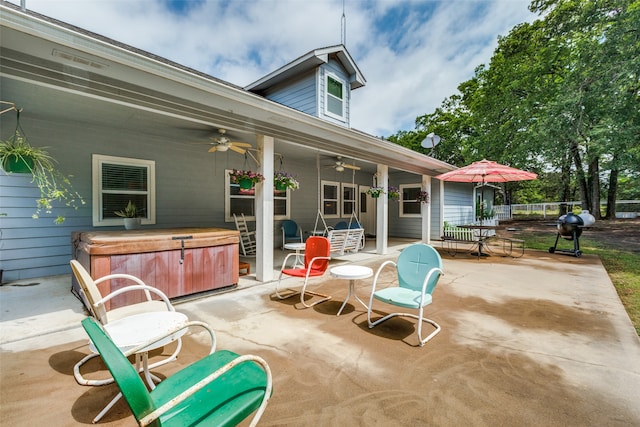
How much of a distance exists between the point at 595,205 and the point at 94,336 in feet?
74.0

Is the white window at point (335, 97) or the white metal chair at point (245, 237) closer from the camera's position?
the white metal chair at point (245, 237)

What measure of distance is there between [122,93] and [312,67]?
673cm

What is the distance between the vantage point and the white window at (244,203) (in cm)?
692

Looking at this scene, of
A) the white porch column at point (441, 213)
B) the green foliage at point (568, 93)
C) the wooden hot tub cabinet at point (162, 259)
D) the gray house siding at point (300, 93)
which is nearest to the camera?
the wooden hot tub cabinet at point (162, 259)

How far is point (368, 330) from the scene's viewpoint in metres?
3.05

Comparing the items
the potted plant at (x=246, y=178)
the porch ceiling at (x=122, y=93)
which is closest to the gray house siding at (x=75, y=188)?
the porch ceiling at (x=122, y=93)

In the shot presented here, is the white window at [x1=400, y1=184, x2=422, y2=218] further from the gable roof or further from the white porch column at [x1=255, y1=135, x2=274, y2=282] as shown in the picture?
the white porch column at [x1=255, y1=135, x2=274, y2=282]

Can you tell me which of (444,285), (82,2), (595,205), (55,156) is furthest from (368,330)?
(595,205)

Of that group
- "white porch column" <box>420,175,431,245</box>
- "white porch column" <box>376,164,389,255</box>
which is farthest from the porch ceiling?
"white porch column" <box>420,175,431,245</box>

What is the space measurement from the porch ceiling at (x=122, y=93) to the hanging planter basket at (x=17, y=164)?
800mm

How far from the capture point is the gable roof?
8242 mm

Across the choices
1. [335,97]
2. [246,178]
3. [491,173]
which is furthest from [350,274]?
[335,97]

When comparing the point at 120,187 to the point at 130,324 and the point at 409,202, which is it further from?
the point at 409,202

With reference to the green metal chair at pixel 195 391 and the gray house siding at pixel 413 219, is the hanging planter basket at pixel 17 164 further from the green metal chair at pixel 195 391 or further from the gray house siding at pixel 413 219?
the gray house siding at pixel 413 219
